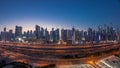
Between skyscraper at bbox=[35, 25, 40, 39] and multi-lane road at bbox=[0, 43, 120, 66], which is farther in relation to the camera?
skyscraper at bbox=[35, 25, 40, 39]

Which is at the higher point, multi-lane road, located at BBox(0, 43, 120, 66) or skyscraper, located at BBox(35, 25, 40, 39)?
skyscraper, located at BBox(35, 25, 40, 39)

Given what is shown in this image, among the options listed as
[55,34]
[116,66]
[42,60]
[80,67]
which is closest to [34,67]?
[42,60]

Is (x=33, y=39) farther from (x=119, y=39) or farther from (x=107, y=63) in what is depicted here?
(x=119, y=39)

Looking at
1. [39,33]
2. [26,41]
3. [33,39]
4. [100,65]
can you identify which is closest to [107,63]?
[100,65]

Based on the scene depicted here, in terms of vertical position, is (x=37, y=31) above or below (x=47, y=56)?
above

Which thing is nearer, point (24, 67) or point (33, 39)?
point (24, 67)

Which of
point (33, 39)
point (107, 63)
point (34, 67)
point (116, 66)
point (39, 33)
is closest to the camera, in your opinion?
point (116, 66)

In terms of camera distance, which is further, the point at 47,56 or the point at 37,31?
the point at 37,31

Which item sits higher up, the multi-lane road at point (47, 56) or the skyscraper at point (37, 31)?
the skyscraper at point (37, 31)

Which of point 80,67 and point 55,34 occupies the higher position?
point 55,34

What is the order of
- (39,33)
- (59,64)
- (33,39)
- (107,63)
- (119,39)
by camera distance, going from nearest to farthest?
(107,63) → (59,64) → (39,33) → (33,39) → (119,39)

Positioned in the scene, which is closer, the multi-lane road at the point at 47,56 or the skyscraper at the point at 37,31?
the multi-lane road at the point at 47,56
